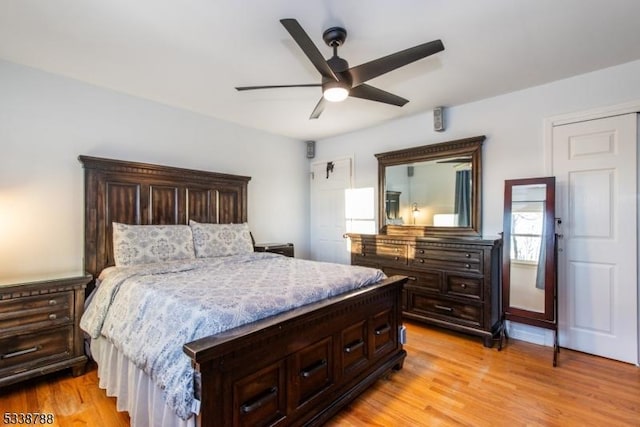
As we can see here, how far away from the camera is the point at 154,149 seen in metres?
3.44

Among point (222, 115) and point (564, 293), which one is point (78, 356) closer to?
point (222, 115)

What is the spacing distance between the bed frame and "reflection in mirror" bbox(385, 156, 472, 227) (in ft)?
5.10

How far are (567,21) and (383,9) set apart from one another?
1251mm

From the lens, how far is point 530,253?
2939 mm

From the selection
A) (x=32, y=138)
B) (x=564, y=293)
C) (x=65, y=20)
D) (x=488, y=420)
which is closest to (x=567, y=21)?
(x=564, y=293)

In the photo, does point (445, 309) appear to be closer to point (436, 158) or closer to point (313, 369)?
point (436, 158)

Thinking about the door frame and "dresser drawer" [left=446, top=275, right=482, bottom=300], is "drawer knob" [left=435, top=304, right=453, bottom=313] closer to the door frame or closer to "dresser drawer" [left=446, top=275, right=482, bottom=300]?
"dresser drawer" [left=446, top=275, right=482, bottom=300]

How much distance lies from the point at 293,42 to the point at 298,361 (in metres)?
2.12

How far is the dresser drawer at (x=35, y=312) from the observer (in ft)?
7.02

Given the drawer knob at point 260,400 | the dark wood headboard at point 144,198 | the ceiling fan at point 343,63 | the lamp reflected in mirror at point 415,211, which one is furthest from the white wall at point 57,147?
the lamp reflected in mirror at point 415,211

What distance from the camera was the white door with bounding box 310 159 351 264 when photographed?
475 centimetres

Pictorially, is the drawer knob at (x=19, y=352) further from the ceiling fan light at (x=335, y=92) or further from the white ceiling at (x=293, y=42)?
the ceiling fan light at (x=335, y=92)

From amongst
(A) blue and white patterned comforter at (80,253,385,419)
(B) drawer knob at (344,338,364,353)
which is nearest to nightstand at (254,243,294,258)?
(A) blue and white patterned comforter at (80,253,385,419)

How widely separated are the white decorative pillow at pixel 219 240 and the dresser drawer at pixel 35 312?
1.10 m
